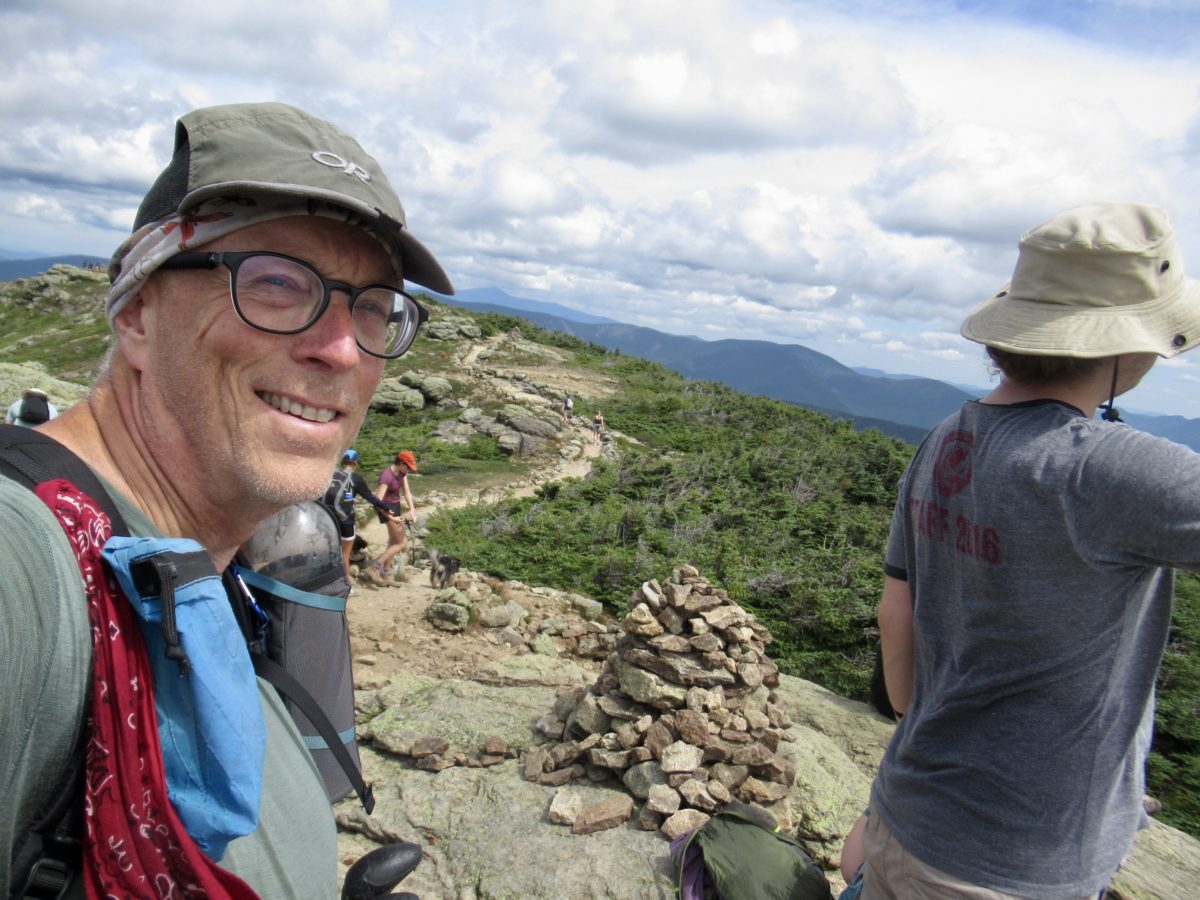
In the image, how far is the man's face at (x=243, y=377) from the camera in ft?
4.31

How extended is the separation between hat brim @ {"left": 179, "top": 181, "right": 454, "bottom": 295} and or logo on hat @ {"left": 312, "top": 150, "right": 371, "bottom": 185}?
72mm

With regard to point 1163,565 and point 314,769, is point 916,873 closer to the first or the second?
point 1163,565

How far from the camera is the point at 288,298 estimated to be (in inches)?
53.7

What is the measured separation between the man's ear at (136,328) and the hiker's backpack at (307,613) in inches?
24.8

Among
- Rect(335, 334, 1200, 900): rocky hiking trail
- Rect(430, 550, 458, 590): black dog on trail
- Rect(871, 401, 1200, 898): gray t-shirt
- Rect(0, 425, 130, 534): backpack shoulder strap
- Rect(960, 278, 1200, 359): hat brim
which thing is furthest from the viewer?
Rect(430, 550, 458, 590): black dog on trail

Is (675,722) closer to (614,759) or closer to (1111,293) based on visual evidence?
(614,759)

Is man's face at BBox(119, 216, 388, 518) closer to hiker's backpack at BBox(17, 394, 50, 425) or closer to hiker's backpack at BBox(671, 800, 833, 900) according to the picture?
hiker's backpack at BBox(17, 394, 50, 425)

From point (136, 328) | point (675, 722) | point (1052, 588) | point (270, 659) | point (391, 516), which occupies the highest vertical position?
point (136, 328)

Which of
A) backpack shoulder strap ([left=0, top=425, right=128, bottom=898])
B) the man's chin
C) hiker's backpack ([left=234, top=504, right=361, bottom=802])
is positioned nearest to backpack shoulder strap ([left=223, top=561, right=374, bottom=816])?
hiker's backpack ([left=234, top=504, right=361, bottom=802])

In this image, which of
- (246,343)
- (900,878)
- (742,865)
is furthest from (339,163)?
(742,865)

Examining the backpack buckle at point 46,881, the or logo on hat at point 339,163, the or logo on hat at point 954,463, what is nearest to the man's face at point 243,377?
the or logo on hat at point 339,163

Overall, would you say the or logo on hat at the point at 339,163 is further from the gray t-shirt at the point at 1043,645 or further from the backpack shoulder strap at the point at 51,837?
the gray t-shirt at the point at 1043,645

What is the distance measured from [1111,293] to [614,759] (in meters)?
3.79

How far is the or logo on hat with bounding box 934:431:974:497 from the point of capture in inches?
71.0
